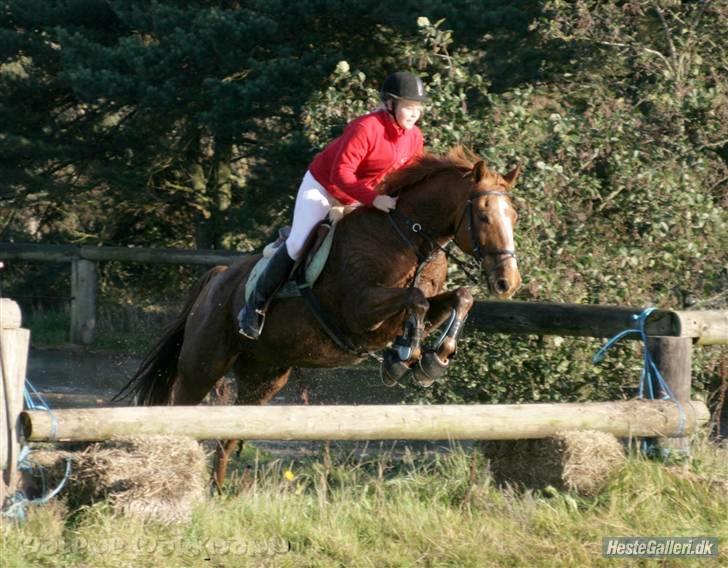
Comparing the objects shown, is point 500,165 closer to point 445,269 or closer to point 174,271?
point 445,269

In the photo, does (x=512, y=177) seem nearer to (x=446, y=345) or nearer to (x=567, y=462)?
(x=446, y=345)

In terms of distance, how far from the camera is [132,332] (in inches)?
580

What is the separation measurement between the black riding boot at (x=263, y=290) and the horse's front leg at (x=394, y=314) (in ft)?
1.92

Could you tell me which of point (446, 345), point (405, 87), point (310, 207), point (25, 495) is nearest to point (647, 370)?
point (446, 345)

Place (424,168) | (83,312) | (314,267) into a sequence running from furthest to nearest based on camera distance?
1. (83,312)
2. (314,267)
3. (424,168)

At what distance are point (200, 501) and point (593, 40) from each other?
6.25m

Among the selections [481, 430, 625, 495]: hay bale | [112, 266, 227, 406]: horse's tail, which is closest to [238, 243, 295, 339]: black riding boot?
[112, 266, 227, 406]: horse's tail

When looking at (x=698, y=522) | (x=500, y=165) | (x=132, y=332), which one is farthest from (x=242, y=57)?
(x=698, y=522)

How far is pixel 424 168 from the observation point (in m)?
6.55

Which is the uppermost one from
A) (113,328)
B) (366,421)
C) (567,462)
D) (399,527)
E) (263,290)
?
(263,290)

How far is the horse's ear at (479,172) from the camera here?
6.10 m

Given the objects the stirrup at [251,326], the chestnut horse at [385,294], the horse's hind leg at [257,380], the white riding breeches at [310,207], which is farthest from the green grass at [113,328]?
the white riding breeches at [310,207]

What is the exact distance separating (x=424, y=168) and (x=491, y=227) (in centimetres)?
79

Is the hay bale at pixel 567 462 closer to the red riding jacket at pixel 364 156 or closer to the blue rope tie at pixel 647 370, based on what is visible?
the blue rope tie at pixel 647 370
